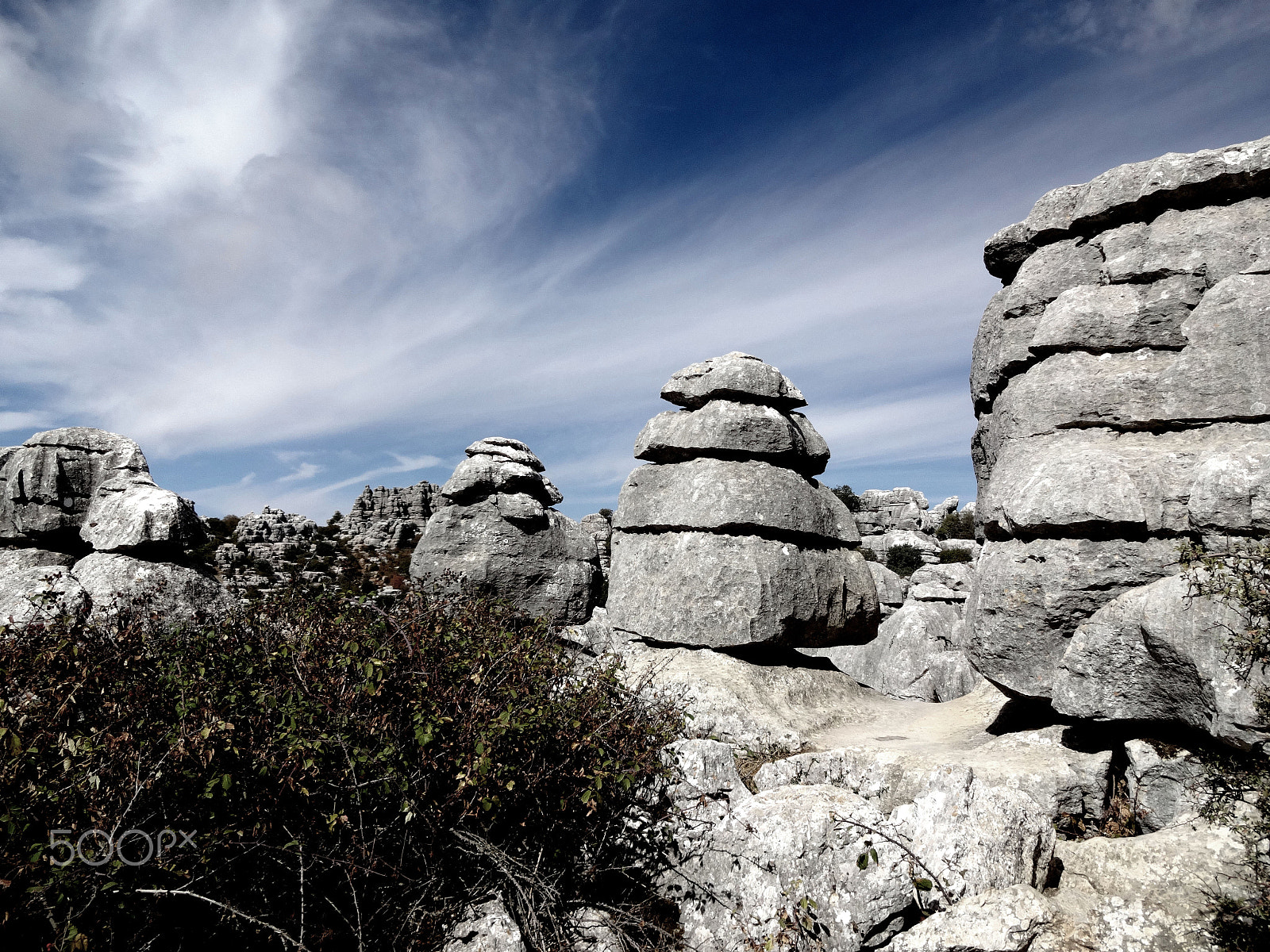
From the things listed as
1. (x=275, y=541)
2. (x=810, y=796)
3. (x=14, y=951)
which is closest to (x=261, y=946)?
(x=14, y=951)

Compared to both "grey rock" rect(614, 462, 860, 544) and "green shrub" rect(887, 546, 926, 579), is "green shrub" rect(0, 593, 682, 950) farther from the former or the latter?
"green shrub" rect(887, 546, 926, 579)

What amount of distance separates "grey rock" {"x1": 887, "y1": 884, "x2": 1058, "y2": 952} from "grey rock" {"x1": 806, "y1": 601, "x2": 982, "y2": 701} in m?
7.02

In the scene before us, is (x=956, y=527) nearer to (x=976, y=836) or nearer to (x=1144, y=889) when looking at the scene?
(x=1144, y=889)

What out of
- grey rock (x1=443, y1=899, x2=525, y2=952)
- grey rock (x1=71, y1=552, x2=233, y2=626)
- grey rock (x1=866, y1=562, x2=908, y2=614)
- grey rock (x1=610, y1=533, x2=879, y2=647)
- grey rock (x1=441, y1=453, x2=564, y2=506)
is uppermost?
grey rock (x1=441, y1=453, x2=564, y2=506)

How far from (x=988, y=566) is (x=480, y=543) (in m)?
7.24

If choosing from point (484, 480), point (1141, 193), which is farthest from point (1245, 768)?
point (484, 480)

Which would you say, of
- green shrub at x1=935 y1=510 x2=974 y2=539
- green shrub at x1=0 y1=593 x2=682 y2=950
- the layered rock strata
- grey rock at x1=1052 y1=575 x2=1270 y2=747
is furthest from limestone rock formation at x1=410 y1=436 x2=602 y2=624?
green shrub at x1=935 y1=510 x2=974 y2=539

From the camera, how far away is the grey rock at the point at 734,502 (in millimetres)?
10477

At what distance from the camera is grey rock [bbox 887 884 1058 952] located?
4254mm

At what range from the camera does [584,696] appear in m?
6.19

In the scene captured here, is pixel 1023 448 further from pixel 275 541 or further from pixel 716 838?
pixel 275 541

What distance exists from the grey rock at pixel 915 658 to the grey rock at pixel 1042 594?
163 inches

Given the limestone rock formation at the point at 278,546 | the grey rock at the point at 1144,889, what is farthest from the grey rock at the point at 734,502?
the limestone rock formation at the point at 278,546

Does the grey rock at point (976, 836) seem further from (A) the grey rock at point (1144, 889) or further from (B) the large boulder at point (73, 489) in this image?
(B) the large boulder at point (73, 489)
